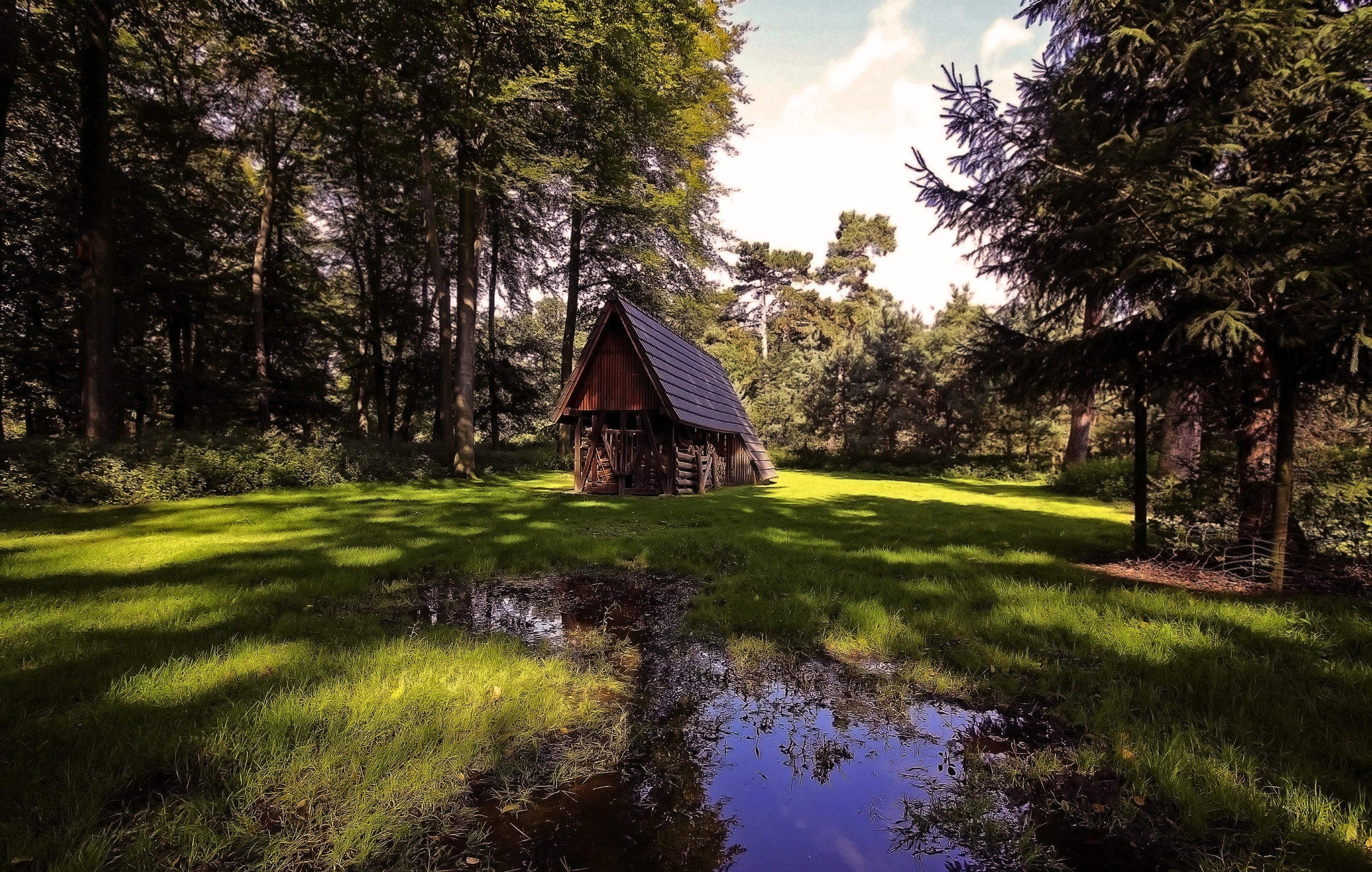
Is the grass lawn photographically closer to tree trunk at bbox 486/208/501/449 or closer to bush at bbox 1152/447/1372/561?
bush at bbox 1152/447/1372/561

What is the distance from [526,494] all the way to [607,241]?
16.5 meters

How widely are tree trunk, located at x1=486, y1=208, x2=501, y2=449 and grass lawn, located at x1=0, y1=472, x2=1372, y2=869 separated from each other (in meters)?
22.0

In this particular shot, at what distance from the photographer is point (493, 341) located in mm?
30047

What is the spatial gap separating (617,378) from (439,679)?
1282 cm

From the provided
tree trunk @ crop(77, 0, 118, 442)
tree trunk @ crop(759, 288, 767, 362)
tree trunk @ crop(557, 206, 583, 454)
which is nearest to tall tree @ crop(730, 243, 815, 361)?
tree trunk @ crop(759, 288, 767, 362)

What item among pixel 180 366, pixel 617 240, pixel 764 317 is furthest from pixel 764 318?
pixel 180 366

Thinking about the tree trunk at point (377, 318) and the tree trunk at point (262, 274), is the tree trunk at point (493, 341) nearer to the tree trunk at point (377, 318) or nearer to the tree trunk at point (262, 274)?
the tree trunk at point (377, 318)

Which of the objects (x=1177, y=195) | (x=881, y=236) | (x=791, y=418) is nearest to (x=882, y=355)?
(x=791, y=418)

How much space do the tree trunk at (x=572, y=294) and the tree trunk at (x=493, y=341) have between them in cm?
375

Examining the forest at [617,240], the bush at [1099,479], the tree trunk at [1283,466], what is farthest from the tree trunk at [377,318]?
the bush at [1099,479]

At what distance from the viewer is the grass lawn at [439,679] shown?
2.35m

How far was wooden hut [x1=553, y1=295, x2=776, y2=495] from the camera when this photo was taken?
15492mm

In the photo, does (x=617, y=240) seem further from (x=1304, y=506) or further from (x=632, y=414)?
(x=1304, y=506)

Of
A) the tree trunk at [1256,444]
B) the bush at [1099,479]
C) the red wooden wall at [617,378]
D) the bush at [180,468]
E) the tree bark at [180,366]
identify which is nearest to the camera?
the tree trunk at [1256,444]
